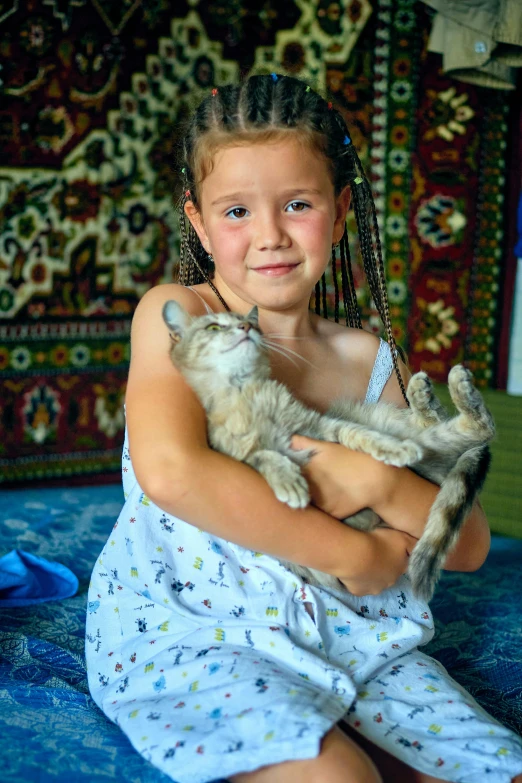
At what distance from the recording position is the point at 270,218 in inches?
47.4

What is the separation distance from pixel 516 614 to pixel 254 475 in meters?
0.82

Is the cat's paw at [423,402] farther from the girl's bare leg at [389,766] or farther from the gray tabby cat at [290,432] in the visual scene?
the girl's bare leg at [389,766]

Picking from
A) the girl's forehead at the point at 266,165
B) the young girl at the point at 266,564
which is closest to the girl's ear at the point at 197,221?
the young girl at the point at 266,564

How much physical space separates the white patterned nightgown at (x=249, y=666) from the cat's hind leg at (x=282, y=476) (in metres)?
0.16

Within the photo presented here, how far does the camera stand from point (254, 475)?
105cm

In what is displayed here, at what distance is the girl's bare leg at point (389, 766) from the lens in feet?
3.30

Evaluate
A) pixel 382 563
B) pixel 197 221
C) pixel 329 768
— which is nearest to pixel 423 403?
pixel 382 563

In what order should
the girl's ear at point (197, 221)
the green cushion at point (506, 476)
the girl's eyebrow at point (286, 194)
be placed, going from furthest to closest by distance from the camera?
the green cushion at point (506, 476) → the girl's ear at point (197, 221) → the girl's eyebrow at point (286, 194)

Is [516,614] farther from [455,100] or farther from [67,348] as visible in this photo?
[455,100]

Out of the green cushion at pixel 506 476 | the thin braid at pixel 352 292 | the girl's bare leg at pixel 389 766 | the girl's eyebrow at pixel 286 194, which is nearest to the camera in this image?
the girl's bare leg at pixel 389 766

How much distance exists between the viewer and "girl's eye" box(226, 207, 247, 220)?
1.24 metres

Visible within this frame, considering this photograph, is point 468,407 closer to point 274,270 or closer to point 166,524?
point 274,270

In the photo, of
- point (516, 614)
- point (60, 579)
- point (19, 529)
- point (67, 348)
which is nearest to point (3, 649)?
point (60, 579)

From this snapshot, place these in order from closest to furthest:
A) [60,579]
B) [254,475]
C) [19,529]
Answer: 1. [254,475]
2. [60,579]
3. [19,529]
